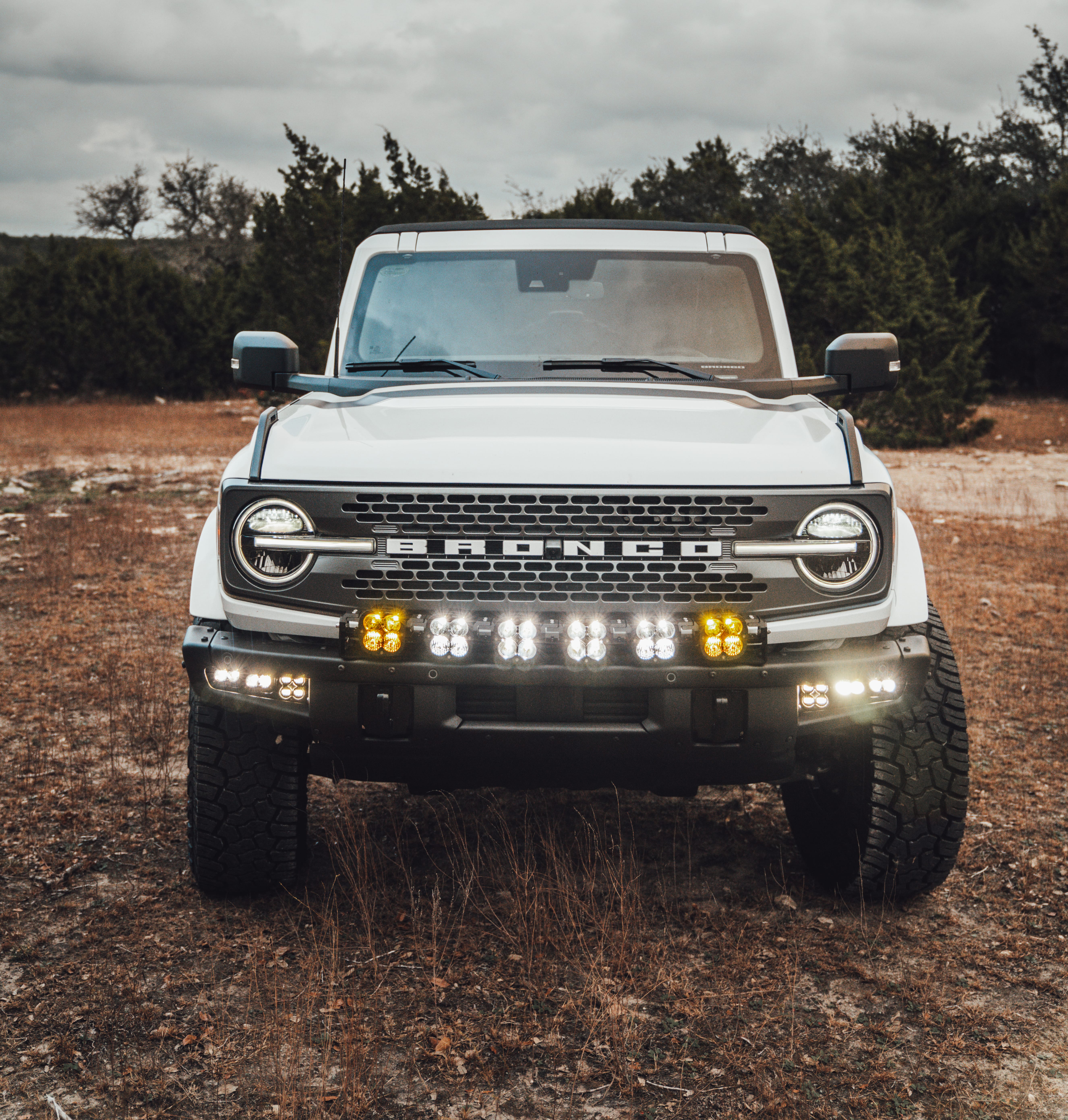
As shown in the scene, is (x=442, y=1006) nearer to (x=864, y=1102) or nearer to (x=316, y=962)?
(x=316, y=962)

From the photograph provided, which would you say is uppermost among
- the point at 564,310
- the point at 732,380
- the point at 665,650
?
the point at 564,310

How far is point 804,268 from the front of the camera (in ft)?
68.3

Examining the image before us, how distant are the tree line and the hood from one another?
622 inches

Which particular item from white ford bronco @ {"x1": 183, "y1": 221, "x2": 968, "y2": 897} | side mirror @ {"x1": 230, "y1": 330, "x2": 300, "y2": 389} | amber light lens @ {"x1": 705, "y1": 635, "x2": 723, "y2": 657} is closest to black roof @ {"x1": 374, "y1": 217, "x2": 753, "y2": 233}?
side mirror @ {"x1": 230, "y1": 330, "x2": 300, "y2": 389}

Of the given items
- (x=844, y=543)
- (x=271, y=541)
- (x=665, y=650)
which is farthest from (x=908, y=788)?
(x=271, y=541)

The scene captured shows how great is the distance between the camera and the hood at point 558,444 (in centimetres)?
274

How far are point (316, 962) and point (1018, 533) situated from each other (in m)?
9.49

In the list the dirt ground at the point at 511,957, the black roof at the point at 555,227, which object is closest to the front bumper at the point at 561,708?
the dirt ground at the point at 511,957

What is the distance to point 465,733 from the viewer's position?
270 centimetres

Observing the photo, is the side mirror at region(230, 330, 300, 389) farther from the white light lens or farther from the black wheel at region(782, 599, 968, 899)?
the black wheel at region(782, 599, 968, 899)

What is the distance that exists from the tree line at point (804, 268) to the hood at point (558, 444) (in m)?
15.8

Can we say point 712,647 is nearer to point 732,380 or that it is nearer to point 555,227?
point 732,380

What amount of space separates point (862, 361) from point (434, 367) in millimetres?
1429

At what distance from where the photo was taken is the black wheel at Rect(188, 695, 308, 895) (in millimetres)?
3164
